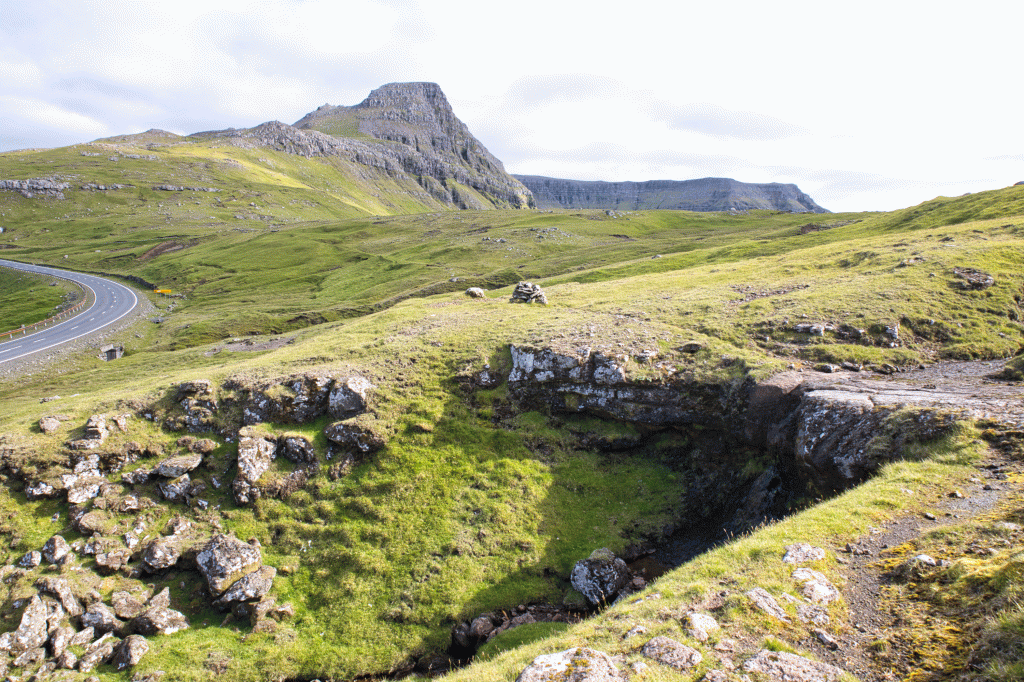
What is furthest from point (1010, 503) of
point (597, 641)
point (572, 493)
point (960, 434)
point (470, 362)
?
point (470, 362)

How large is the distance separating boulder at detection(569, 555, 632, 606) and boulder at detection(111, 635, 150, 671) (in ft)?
57.5

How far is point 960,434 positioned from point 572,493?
16.5 meters

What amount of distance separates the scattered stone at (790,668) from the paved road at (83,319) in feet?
247

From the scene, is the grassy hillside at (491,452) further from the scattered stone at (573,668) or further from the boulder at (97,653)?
the boulder at (97,653)

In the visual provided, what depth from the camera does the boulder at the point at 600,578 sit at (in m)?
19.7

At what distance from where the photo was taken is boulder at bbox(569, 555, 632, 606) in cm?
1970

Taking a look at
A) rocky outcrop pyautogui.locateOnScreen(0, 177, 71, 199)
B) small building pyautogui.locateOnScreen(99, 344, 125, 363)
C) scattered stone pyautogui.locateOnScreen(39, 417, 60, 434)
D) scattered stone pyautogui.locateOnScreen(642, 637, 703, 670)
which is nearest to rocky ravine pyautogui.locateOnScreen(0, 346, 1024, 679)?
scattered stone pyautogui.locateOnScreen(39, 417, 60, 434)

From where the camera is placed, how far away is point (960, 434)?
56.1 ft

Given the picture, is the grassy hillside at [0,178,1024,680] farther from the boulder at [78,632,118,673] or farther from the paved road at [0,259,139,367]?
the paved road at [0,259,139,367]

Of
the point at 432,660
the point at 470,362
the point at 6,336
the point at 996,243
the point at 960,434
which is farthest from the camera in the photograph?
the point at 6,336

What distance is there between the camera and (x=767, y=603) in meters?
11.9

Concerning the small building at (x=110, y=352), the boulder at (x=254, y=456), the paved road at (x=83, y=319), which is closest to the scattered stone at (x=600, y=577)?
the boulder at (x=254, y=456)

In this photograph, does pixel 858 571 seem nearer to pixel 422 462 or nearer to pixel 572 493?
pixel 572 493

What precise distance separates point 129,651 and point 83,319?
81828 mm
